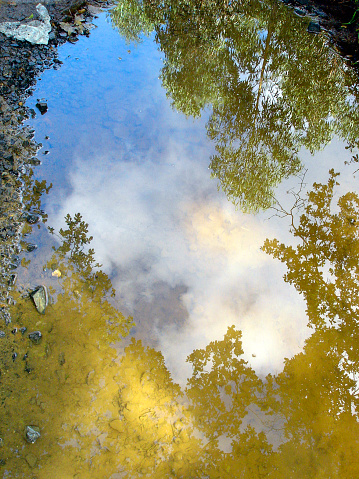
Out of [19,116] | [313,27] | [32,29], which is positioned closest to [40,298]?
[19,116]

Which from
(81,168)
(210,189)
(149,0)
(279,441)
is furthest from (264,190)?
(149,0)

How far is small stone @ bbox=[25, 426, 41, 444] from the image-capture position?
215cm

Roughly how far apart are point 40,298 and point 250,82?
4748 millimetres

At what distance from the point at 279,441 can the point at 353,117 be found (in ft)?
15.5

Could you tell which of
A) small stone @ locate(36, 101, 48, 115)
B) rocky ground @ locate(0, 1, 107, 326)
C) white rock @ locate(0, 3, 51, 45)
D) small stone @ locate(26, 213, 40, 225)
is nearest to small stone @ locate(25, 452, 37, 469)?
rocky ground @ locate(0, 1, 107, 326)

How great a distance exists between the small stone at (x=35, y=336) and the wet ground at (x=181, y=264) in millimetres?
17

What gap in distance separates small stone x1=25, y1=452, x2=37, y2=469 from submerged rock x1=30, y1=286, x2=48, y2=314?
42.2 inches

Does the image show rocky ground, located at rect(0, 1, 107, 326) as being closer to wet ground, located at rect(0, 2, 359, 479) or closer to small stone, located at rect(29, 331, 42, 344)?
wet ground, located at rect(0, 2, 359, 479)

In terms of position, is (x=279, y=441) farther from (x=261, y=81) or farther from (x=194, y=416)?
(x=261, y=81)

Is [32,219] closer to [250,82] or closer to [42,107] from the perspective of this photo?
[42,107]

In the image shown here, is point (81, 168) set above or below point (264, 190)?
above

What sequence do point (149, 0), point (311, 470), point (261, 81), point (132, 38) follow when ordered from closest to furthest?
point (311, 470) < point (261, 81) < point (132, 38) < point (149, 0)

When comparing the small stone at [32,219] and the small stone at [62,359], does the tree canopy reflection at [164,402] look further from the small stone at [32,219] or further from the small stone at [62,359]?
the small stone at [32,219]

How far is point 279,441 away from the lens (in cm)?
243
